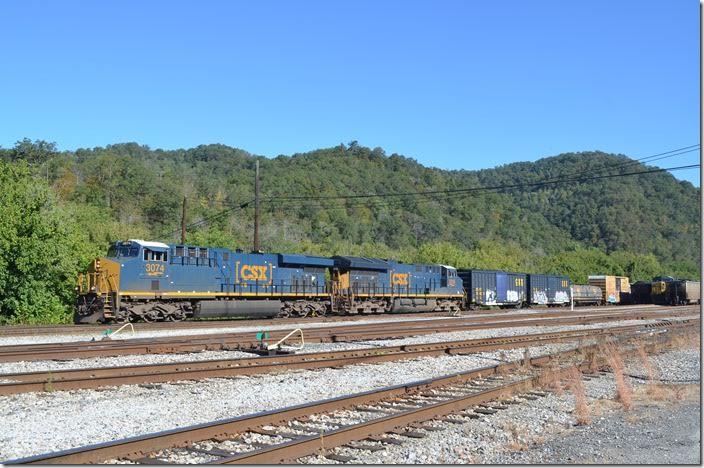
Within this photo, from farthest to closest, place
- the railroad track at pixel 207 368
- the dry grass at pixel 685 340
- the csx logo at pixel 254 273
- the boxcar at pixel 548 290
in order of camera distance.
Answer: the boxcar at pixel 548 290 < the csx logo at pixel 254 273 < the dry grass at pixel 685 340 < the railroad track at pixel 207 368

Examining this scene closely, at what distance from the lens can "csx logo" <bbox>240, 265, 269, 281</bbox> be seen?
28.1 metres

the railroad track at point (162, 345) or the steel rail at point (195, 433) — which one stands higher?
the steel rail at point (195, 433)

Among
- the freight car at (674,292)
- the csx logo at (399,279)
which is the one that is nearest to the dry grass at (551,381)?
the csx logo at (399,279)

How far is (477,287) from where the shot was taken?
140ft

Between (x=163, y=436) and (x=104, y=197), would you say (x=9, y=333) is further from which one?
(x=104, y=197)

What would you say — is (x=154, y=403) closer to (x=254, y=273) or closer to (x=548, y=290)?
(x=254, y=273)

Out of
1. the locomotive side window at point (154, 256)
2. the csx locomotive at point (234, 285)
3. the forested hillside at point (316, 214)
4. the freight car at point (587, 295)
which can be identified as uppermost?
the forested hillside at point (316, 214)

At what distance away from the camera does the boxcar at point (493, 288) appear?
42.4 meters

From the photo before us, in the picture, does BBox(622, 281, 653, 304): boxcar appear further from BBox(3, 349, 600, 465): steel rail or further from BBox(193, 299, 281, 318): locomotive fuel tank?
BBox(3, 349, 600, 465): steel rail

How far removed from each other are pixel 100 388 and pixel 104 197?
64.8m

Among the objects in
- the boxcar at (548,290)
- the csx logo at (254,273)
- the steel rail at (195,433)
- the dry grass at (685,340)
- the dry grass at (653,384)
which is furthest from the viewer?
the boxcar at (548,290)

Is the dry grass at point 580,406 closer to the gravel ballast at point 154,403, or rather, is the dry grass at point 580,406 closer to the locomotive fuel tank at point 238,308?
the gravel ballast at point 154,403

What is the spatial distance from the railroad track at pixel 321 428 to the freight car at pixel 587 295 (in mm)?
47050

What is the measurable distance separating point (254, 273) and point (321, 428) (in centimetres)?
2127
